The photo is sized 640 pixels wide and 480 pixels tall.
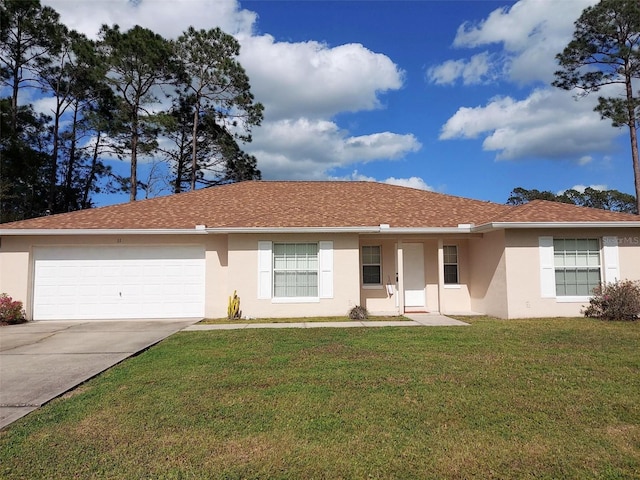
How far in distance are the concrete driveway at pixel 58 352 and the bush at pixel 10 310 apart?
436 mm

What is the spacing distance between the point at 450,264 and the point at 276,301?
6073mm

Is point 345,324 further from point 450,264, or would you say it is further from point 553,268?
point 553,268

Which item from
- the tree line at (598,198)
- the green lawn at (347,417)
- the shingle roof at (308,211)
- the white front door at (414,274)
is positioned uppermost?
the tree line at (598,198)

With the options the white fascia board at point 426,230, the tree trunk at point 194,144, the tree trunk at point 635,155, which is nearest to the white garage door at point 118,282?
the white fascia board at point 426,230

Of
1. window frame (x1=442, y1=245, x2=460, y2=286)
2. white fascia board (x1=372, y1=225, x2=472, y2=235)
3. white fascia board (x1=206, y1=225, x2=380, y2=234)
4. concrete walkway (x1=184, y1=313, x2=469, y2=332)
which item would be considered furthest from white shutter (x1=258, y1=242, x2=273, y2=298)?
window frame (x1=442, y1=245, x2=460, y2=286)

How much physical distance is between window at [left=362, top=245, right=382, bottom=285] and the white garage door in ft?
17.4

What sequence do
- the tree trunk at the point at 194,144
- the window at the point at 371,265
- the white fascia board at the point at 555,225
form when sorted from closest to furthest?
the white fascia board at the point at 555,225
the window at the point at 371,265
the tree trunk at the point at 194,144

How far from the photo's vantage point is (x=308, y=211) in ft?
46.4

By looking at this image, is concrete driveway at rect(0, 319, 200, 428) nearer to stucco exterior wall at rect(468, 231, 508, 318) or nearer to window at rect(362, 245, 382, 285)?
window at rect(362, 245, 382, 285)

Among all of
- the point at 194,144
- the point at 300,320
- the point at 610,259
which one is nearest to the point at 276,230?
the point at 300,320

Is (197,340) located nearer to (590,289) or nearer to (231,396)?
(231,396)

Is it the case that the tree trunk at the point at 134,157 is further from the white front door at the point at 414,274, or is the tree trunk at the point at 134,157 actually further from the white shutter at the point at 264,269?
the white front door at the point at 414,274

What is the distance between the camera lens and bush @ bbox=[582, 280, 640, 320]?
1097 centimetres

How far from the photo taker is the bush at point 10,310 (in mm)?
11953
